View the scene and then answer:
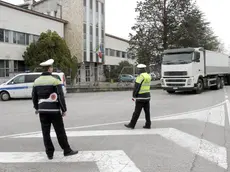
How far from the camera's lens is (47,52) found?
29.7 metres

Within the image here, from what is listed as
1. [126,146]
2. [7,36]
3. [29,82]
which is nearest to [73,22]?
[7,36]

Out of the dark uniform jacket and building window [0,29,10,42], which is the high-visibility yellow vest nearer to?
the dark uniform jacket

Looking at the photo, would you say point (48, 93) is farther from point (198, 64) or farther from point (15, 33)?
point (15, 33)

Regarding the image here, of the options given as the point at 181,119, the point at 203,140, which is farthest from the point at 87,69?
the point at 203,140

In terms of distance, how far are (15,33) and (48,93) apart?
2765 cm

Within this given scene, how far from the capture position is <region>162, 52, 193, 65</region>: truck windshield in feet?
57.9

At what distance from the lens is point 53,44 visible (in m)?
30.0

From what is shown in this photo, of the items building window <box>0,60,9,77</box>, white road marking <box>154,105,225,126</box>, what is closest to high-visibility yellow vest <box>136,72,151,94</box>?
white road marking <box>154,105,225,126</box>

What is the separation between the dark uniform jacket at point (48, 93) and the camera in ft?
15.7

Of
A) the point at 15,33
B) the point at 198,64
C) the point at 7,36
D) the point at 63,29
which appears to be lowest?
the point at 198,64

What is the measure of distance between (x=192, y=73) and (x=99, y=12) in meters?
29.6

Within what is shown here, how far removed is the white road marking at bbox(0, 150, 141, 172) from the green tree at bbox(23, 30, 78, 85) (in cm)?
2332

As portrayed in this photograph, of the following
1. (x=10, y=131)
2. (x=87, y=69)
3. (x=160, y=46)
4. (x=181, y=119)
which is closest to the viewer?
(x=10, y=131)

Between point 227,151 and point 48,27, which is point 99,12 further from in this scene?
point 227,151
